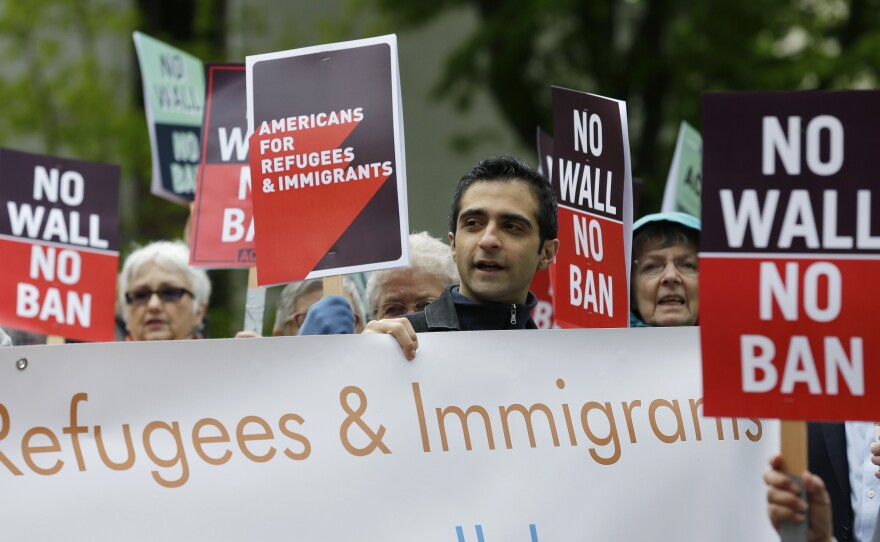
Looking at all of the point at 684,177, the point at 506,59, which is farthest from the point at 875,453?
the point at 506,59

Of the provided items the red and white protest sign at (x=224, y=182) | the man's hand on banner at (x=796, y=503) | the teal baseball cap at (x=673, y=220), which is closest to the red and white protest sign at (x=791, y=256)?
the man's hand on banner at (x=796, y=503)

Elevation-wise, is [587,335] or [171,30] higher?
[171,30]

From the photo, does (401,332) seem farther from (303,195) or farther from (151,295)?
(151,295)

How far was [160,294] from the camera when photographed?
5.91m

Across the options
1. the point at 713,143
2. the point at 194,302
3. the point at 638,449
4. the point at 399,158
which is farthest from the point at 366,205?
the point at 194,302

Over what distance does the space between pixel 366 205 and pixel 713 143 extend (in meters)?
1.38

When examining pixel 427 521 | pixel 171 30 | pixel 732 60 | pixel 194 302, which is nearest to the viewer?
pixel 427 521

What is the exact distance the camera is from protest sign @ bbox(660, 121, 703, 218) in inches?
244

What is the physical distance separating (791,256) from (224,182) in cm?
285

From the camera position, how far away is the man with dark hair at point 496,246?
160 inches

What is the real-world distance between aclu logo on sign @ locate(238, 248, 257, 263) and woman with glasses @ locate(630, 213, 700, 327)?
1.40 meters

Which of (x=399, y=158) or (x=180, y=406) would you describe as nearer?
(x=180, y=406)

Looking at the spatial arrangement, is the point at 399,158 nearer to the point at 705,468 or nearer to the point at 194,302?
the point at 705,468

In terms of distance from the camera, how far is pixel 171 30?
1477cm
